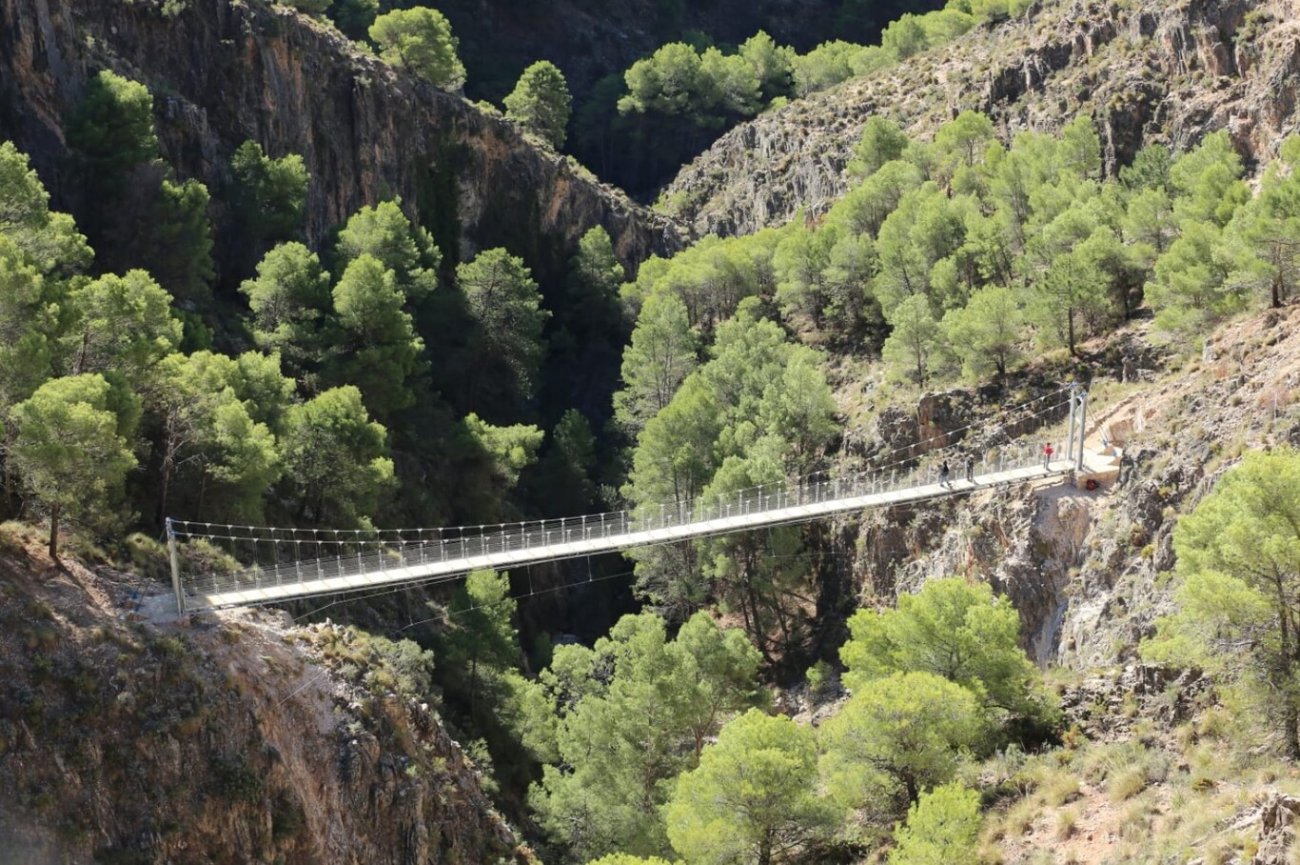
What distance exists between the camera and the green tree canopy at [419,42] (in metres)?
78.4

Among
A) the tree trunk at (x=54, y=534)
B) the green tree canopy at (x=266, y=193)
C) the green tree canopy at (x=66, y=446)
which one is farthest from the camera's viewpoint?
the green tree canopy at (x=266, y=193)

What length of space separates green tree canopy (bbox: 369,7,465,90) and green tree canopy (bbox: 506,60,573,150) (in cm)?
836

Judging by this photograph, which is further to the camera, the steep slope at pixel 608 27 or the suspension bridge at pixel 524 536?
the steep slope at pixel 608 27

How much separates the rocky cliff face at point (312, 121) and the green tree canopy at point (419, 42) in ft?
15.4

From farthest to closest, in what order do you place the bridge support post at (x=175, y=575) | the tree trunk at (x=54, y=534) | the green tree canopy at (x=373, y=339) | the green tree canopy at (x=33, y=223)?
1. the green tree canopy at (x=373, y=339)
2. the green tree canopy at (x=33, y=223)
3. the tree trunk at (x=54, y=534)
4. the bridge support post at (x=175, y=575)

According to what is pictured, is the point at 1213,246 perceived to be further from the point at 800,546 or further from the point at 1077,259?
the point at 800,546

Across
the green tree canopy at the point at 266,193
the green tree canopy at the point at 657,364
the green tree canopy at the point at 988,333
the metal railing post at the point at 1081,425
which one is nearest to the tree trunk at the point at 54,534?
the metal railing post at the point at 1081,425

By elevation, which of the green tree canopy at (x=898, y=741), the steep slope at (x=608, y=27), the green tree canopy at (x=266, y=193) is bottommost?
the green tree canopy at (x=898, y=741)

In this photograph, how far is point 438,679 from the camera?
45312 millimetres

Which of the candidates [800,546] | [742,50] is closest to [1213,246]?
[800,546]

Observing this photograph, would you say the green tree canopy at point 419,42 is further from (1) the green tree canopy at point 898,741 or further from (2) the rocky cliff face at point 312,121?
(1) the green tree canopy at point 898,741

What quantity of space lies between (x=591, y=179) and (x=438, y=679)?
1668 inches

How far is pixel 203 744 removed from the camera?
32.8 metres

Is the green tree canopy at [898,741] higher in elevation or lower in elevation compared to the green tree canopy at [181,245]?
lower
